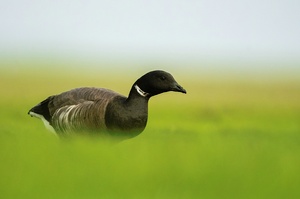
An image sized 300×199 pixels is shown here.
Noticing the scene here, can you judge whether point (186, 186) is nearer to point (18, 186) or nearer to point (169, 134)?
point (169, 134)

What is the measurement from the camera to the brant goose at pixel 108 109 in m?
3.64

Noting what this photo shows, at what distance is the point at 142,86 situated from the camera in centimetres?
374

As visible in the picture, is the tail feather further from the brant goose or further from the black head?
the black head

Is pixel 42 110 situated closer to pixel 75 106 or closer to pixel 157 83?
pixel 75 106

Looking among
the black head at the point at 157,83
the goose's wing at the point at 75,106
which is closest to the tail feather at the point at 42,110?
the goose's wing at the point at 75,106

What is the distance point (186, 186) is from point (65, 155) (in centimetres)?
64

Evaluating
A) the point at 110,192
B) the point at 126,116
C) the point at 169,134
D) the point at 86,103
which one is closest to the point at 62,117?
the point at 86,103

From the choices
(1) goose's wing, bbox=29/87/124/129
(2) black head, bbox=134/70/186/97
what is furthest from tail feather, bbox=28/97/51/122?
(2) black head, bbox=134/70/186/97

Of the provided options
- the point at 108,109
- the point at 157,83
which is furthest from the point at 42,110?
the point at 157,83

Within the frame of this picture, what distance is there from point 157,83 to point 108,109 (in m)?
0.39

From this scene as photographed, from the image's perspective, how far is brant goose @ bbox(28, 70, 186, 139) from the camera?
364 cm

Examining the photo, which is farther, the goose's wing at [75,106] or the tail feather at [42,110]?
the tail feather at [42,110]

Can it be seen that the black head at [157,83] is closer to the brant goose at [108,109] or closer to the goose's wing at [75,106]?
the brant goose at [108,109]

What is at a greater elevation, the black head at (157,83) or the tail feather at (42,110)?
the black head at (157,83)
